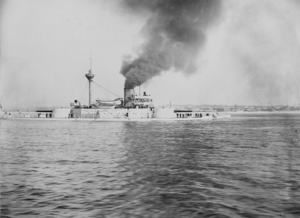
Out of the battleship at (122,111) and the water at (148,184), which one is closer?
the water at (148,184)

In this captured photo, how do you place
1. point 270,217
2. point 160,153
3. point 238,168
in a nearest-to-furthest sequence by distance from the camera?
point 270,217 < point 238,168 < point 160,153

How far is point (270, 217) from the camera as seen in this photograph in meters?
9.56

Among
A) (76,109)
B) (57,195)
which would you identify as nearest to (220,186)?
(57,195)

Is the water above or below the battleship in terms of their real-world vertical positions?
below

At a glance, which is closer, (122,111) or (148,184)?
(148,184)

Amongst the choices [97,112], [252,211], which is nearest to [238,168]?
[252,211]

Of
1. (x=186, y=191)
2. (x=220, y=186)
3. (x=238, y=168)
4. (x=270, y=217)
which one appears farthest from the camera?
(x=238, y=168)

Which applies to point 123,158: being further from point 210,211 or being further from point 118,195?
point 210,211

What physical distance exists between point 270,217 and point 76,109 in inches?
2958

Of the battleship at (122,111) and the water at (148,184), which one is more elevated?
the battleship at (122,111)

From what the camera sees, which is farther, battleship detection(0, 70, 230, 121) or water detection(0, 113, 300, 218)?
battleship detection(0, 70, 230, 121)

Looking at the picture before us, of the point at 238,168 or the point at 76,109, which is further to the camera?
the point at 76,109

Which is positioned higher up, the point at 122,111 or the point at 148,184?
the point at 122,111

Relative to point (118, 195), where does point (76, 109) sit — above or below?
above
